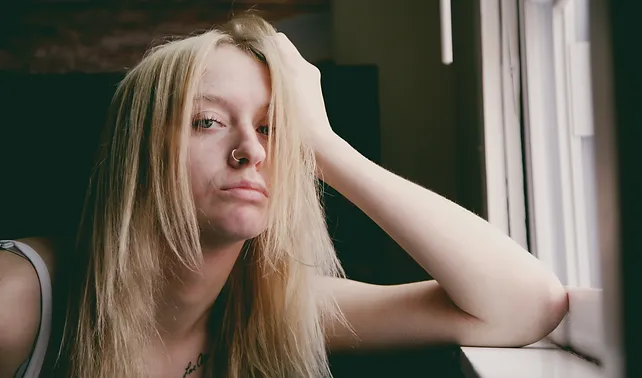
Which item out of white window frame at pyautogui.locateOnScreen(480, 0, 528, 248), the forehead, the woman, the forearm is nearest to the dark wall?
the woman

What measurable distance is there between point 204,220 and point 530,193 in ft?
2.22

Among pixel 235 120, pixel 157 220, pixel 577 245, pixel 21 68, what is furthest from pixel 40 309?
pixel 21 68

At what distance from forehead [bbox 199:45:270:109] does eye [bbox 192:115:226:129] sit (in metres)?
0.03

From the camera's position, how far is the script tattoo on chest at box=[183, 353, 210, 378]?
877 mm

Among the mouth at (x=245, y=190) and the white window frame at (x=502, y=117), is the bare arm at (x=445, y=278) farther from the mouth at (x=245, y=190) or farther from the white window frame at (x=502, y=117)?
the white window frame at (x=502, y=117)

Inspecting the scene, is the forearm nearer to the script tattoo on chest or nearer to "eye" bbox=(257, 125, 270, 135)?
"eye" bbox=(257, 125, 270, 135)

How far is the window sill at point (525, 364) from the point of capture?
0.69m

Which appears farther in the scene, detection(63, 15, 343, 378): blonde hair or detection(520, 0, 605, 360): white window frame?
detection(520, 0, 605, 360): white window frame

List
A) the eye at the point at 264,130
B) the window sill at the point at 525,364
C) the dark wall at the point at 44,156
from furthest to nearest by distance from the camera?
the dark wall at the point at 44,156 < the eye at the point at 264,130 < the window sill at the point at 525,364

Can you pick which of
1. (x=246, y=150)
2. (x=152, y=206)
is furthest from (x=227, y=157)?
(x=152, y=206)

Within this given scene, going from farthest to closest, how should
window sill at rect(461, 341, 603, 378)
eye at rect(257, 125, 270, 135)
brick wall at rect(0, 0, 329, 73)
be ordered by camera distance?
1. brick wall at rect(0, 0, 329, 73)
2. eye at rect(257, 125, 270, 135)
3. window sill at rect(461, 341, 603, 378)

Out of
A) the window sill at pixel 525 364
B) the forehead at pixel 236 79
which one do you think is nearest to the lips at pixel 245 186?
the forehead at pixel 236 79

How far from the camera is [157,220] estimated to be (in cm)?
78

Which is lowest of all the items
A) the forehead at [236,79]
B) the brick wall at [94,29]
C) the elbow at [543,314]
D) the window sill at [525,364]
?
the window sill at [525,364]
